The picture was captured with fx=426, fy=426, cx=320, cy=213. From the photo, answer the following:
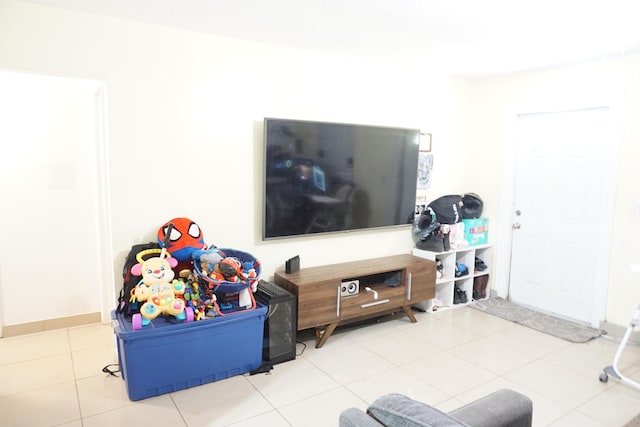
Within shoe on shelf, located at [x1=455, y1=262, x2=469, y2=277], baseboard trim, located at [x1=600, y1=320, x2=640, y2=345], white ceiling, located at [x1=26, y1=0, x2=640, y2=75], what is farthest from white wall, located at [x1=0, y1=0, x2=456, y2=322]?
baseboard trim, located at [x1=600, y1=320, x2=640, y2=345]

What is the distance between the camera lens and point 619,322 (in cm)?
355

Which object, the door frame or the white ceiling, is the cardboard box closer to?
the door frame

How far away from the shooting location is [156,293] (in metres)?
2.54

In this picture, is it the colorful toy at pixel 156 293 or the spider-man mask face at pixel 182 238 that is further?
the spider-man mask face at pixel 182 238

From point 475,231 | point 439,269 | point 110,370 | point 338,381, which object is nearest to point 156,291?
point 110,370

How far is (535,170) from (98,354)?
13.5 feet

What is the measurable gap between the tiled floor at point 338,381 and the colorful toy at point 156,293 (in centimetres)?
49

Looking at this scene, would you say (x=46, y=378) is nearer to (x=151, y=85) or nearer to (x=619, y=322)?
(x=151, y=85)

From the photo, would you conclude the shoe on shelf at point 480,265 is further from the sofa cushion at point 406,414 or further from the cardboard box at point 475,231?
the sofa cushion at point 406,414

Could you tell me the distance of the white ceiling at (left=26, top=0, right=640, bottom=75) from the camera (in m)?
2.45

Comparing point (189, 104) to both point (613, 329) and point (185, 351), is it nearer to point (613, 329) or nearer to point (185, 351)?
point (185, 351)

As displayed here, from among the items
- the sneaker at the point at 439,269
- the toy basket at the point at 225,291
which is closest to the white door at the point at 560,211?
the sneaker at the point at 439,269

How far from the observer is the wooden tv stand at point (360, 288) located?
125 inches

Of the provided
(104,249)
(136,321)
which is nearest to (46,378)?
(136,321)
